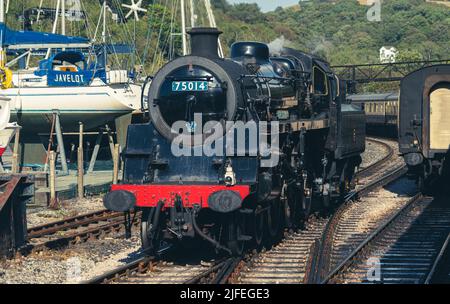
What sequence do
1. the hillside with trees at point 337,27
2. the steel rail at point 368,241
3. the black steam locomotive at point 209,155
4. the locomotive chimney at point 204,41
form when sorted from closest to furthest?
the steel rail at point 368,241
the black steam locomotive at point 209,155
the locomotive chimney at point 204,41
the hillside with trees at point 337,27

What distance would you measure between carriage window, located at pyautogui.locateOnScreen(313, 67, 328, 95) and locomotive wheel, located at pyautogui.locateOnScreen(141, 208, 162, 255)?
4.97 meters

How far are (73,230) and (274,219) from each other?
422 centimetres

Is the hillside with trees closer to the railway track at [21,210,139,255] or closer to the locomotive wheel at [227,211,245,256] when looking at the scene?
the railway track at [21,210,139,255]

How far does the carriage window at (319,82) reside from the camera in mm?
14864

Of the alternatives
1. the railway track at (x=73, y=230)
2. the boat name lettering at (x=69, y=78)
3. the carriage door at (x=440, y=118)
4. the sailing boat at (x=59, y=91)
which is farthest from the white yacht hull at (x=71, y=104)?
the carriage door at (x=440, y=118)

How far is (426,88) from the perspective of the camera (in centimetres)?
1795

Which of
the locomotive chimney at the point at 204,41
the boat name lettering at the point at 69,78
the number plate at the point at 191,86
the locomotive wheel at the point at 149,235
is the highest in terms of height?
the boat name lettering at the point at 69,78

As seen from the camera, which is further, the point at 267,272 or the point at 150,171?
the point at 150,171

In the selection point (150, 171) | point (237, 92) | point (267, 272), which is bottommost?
point (267, 272)

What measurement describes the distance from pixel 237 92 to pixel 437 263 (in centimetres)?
369

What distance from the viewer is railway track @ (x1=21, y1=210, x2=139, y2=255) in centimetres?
1272

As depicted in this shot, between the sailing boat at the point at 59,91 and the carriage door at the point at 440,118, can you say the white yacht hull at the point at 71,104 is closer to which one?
the sailing boat at the point at 59,91

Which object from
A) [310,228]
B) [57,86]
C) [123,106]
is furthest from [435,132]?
[57,86]

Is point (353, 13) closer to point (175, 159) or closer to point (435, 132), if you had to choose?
point (435, 132)
